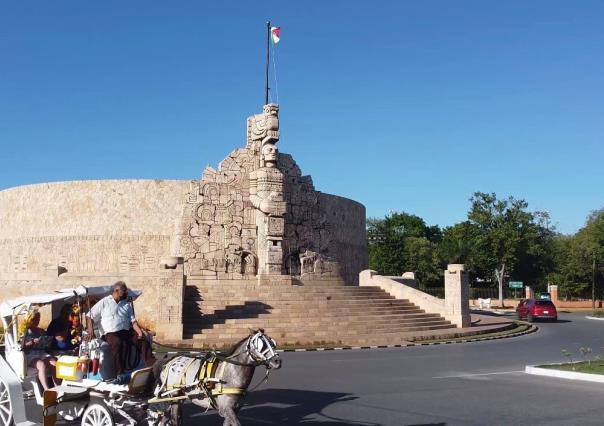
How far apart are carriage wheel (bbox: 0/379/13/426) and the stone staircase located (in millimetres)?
10747

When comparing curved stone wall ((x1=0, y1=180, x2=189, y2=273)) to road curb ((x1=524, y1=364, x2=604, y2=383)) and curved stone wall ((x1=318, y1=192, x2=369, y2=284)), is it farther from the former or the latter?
road curb ((x1=524, y1=364, x2=604, y2=383))

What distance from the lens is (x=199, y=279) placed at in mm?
24656

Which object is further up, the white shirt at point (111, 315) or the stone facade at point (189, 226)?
the stone facade at point (189, 226)

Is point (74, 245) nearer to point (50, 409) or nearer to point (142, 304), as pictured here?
point (142, 304)

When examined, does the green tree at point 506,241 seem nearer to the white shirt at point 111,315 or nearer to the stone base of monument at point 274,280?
the stone base of monument at point 274,280

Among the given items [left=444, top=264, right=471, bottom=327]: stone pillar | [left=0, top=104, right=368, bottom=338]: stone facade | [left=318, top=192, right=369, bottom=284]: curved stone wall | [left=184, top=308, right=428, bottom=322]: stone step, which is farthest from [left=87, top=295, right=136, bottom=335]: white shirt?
[left=318, top=192, right=369, bottom=284]: curved stone wall

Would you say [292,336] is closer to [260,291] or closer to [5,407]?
[260,291]

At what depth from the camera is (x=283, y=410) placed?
9.11 metres

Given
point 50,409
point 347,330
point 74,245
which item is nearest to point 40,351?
point 50,409

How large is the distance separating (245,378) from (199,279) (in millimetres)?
18374

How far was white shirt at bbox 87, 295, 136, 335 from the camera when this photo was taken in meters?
7.71

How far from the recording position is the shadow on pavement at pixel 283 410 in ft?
27.3

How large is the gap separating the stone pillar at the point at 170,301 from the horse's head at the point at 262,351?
13.0m

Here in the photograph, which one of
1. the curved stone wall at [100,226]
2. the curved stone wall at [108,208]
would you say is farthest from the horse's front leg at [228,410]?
the curved stone wall at [108,208]
